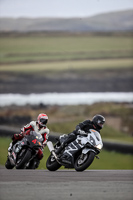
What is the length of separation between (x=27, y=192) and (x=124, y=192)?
4.27 ft

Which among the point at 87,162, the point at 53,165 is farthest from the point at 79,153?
the point at 53,165

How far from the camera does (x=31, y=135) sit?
1448 centimetres

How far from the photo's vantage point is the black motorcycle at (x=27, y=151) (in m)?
14.2

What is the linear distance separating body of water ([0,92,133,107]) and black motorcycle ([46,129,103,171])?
85.6 ft

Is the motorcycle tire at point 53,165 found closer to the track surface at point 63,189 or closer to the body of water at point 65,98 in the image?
the track surface at point 63,189

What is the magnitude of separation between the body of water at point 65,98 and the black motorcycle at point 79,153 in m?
26.1

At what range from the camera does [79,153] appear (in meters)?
14.2

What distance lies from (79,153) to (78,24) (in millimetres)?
47629

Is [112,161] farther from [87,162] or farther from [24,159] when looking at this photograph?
[87,162]

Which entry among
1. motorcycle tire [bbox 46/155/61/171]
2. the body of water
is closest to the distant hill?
the body of water

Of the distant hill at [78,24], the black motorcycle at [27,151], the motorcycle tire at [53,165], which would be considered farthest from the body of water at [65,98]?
the black motorcycle at [27,151]

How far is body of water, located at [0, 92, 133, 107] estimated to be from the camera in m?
42.4

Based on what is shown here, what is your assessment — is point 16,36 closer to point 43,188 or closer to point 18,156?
A: point 18,156

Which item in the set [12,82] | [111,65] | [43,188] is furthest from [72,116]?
[43,188]
